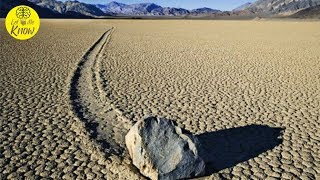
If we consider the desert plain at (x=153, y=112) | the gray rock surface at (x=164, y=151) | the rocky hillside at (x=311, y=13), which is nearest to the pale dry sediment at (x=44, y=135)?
the desert plain at (x=153, y=112)

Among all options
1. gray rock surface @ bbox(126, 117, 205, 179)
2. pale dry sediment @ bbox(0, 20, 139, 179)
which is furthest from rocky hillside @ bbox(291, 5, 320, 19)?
gray rock surface @ bbox(126, 117, 205, 179)

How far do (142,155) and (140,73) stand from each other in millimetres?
7095

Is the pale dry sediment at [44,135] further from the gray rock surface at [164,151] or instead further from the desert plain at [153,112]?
the gray rock surface at [164,151]

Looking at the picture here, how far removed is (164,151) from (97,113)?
3.06 meters

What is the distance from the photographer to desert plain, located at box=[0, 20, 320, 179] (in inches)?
212

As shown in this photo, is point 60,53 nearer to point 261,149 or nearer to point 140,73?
point 140,73

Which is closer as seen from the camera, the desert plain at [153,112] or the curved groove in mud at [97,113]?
the desert plain at [153,112]

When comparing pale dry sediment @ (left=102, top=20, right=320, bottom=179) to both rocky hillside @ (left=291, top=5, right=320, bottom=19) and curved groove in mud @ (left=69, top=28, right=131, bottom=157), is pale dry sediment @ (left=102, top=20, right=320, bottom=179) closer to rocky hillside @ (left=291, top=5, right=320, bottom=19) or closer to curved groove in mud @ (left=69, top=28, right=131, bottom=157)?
curved groove in mud @ (left=69, top=28, right=131, bottom=157)

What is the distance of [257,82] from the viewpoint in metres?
10.6

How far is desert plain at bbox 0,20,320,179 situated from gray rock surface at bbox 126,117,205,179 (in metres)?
0.22

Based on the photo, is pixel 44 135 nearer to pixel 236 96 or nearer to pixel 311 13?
pixel 236 96

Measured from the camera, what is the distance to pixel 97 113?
7656mm

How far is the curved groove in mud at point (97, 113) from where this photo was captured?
6191mm

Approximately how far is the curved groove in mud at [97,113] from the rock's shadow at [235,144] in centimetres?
131
